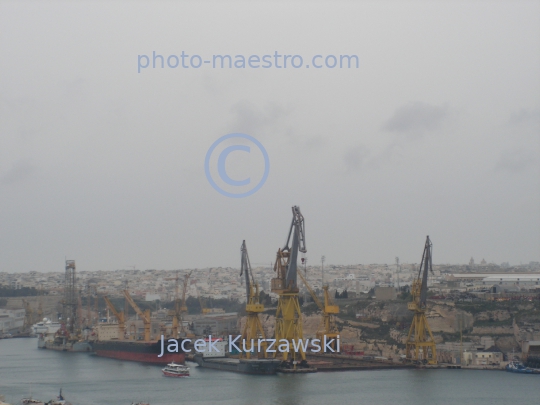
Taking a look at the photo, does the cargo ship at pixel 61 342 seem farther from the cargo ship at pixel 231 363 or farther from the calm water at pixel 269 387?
the calm water at pixel 269 387

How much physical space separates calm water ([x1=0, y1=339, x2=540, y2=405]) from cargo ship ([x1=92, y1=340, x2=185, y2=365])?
167 centimetres

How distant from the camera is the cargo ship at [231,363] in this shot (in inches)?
832

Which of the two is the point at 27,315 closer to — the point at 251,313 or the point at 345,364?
the point at 251,313

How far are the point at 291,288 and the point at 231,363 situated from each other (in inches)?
94.9

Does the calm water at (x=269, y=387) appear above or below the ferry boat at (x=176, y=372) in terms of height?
below

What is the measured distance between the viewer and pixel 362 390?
58.8ft

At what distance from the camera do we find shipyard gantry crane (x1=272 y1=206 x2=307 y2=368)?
22.2m

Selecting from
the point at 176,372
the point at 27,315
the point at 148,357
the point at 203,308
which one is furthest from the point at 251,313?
the point at 27,315

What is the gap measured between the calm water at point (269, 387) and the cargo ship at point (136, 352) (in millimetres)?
1674

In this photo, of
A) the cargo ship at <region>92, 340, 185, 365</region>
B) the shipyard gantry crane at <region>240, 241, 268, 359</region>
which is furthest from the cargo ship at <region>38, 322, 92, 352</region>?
the shipyard gantry crane at <region>240, 241, 268, 359</region>

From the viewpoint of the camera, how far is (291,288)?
22.4m

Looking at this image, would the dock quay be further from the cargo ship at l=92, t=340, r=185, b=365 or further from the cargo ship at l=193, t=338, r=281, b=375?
the cargo ship at l=92, t=340, r=185, b=365

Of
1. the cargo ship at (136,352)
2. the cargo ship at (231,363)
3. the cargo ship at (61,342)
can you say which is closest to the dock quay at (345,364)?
the cargo ship at (231,363)

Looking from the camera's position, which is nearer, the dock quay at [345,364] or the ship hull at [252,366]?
the ship hull at [252,366]
